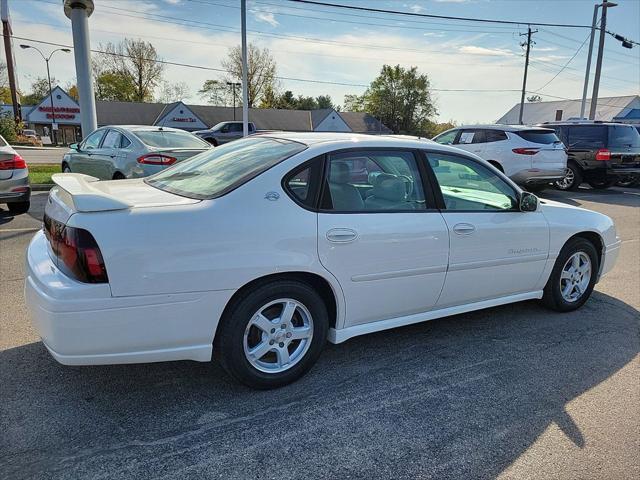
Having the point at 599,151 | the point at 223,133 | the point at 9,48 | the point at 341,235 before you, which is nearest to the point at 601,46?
the point at 599,151

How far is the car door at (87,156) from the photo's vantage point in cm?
926

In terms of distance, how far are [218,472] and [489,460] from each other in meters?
1.34

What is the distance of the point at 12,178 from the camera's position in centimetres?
741

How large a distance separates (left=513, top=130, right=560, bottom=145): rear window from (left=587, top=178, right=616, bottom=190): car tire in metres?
3.41

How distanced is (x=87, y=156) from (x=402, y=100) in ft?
228

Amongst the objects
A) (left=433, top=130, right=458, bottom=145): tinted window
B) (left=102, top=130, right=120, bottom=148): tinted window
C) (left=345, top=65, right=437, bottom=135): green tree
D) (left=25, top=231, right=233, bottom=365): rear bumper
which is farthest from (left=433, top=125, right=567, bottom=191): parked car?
(left=345, top=65, right=437, bottom=135): green tree

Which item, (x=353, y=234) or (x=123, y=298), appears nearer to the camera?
(x=123, y=298)

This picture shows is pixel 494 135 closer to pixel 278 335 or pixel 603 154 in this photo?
pixel 603 154

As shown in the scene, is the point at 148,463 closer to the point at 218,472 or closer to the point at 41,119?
the point at 218,472

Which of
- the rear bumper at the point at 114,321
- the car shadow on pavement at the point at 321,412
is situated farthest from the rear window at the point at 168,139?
the rear bumper at the point at 114,321

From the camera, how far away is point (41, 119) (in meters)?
62.2

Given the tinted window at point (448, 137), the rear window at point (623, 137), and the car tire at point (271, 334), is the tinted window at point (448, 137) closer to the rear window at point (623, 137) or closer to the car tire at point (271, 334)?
the rear window at point (623, 137)

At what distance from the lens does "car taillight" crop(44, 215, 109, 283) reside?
2471 millimetres

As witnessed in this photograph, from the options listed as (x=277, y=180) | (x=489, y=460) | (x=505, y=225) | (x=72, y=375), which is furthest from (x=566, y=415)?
(x=72, y=375)
